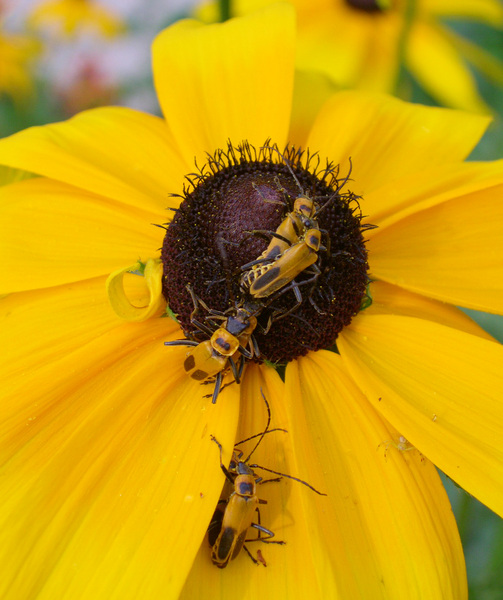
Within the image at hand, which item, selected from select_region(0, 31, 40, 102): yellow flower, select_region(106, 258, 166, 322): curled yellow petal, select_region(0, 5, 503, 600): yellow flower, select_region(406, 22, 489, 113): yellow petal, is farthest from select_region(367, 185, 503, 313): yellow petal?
select_region(0, 31, 40, 102): yellow flower

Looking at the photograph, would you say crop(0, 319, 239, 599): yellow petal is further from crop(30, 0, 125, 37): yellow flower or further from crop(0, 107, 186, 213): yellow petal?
crop(30, 0, 125, 37): yellow flower

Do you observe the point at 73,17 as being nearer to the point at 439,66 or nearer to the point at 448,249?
the point at 439,66

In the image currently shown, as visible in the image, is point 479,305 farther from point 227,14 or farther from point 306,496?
point 227,14

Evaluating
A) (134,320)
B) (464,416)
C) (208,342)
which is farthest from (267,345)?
(464,416)

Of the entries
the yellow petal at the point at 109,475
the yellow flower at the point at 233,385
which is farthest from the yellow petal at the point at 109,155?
the yellow petal at the point at 109,475

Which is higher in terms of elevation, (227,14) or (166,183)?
(227,14)

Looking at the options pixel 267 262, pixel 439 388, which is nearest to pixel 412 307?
pixel 439 388

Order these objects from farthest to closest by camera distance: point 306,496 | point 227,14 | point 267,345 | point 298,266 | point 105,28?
1. point 105,28
2. point 227,14
3. point 267,345
4. point 298,266
5. point 306,496
